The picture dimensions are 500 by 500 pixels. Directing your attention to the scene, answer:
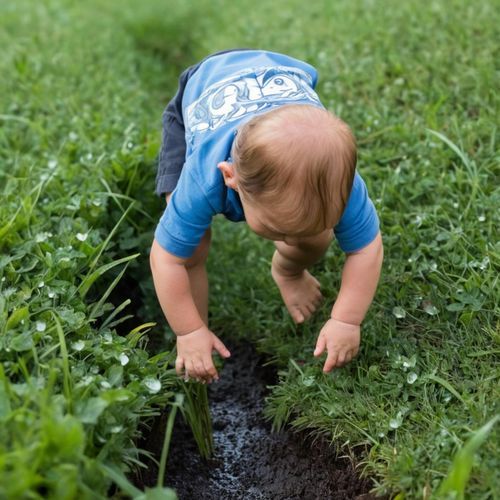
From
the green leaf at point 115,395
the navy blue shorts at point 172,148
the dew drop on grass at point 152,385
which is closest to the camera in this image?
the green leaf at point 115,395

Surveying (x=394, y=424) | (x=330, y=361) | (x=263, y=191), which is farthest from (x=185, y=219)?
(x=394, y=424)

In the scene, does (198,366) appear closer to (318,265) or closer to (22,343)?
(22,343)

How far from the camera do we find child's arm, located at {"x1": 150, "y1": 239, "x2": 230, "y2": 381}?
255 centimetres

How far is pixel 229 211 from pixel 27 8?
4.12 m

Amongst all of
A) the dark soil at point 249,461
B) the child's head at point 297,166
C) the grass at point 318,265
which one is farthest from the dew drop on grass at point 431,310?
the child's head at point 297,166

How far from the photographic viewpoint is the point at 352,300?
2.54 metres

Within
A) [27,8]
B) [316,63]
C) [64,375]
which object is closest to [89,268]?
[64,375]

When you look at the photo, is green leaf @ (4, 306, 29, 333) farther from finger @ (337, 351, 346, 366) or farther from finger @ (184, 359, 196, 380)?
finger @ (337, 351, 346, 366)

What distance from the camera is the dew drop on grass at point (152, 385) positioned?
232cm

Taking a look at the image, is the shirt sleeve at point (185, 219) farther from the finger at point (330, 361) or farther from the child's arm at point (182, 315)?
the finger at point (330, 361)

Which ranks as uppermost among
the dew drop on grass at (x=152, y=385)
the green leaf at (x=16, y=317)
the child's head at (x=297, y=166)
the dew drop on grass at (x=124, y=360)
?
the child's head at (x=297, y=166)

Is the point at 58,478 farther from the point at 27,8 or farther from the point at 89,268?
the point at 27,8

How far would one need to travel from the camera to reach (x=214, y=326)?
11.1ft

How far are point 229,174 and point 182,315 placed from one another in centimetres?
50
